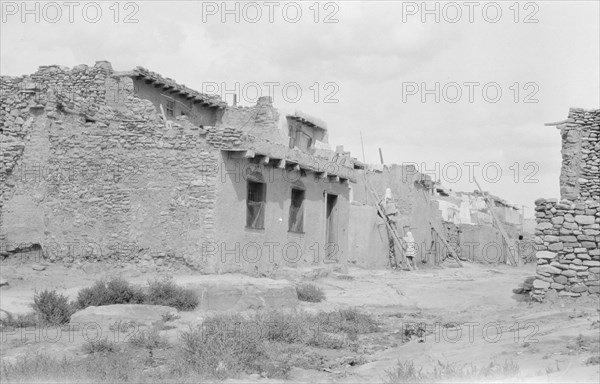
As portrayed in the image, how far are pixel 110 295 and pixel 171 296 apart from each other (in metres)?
1.23

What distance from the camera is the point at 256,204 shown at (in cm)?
1880

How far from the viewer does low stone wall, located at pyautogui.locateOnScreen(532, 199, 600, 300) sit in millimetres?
13312

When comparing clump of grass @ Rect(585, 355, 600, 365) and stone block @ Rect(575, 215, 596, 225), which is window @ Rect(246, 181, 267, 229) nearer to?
stone block @ Rect(575, 215, 596, 225)

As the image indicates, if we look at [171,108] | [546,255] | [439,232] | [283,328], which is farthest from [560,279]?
[439,232]

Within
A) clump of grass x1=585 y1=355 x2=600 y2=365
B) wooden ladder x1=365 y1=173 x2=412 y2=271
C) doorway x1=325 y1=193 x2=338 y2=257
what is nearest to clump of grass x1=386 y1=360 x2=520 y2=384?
clump of grass x1=585 y1=355 x2=600 y2=365

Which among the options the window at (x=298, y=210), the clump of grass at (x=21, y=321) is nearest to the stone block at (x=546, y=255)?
the window at (x=298, y=210)

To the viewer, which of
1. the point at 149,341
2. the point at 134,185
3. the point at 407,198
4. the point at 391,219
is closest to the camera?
the point at 149,341

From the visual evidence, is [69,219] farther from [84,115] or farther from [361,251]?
[361,251]

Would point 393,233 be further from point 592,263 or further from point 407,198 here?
point 592,263

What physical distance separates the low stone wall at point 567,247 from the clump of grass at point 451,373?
6.06 m

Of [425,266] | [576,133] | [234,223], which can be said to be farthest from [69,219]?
[425,266]

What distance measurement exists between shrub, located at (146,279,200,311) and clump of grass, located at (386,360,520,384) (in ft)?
22.3

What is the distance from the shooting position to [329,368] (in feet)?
30.2

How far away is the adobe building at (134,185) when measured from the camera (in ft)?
56.3
